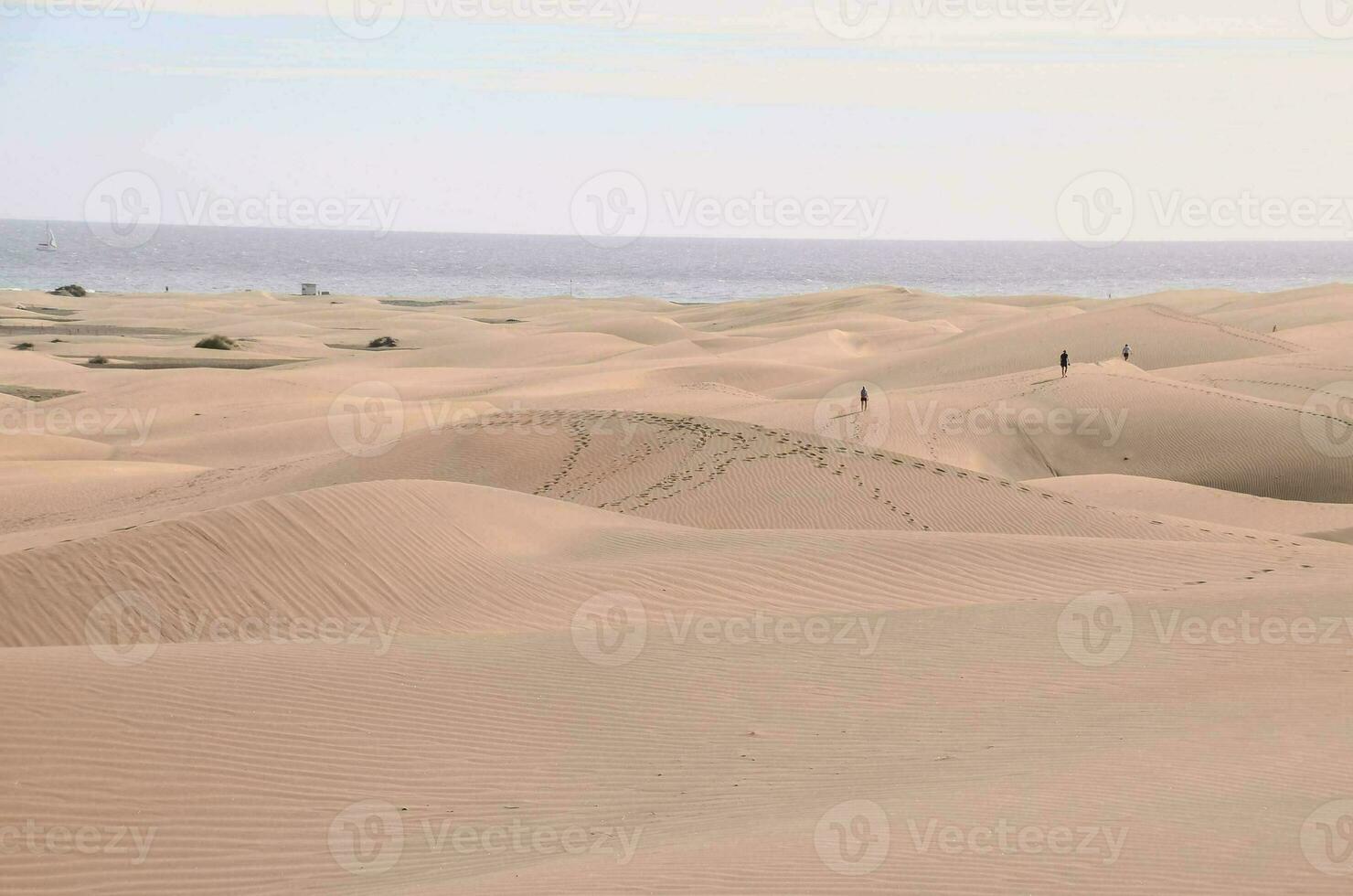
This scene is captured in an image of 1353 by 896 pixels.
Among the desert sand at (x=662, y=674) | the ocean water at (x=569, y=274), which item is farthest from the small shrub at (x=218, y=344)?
the ocean water at (x=569, y=274)

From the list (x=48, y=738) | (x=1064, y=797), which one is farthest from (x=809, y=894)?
(x=48, y=738)

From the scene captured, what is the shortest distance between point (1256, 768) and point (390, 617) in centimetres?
717

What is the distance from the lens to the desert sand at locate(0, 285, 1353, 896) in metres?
6.29

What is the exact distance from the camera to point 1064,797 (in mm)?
6590

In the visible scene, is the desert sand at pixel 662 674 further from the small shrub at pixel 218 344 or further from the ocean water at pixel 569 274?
the ocean water at pixel 569 274

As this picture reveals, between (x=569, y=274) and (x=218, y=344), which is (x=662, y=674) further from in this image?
(x=569, y=274)

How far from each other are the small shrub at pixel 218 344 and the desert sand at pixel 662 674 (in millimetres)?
24166

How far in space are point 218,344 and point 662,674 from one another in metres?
42.1

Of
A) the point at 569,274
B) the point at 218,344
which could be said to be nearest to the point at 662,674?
the point at 218,344

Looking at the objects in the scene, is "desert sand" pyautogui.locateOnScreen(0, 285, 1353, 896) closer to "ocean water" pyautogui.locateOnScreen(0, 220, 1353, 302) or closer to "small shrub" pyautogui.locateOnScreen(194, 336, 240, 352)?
"small shrub" pyautogui.locateOnScreen(194, 336, 240, 352)

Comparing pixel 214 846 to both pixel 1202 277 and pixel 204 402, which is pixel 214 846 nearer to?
pixel 204 402

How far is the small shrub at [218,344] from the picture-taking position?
1852 inches

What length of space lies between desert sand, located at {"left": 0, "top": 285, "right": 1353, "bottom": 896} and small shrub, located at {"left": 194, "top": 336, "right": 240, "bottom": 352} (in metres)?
24.2

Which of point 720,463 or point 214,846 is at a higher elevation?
point 720,463
